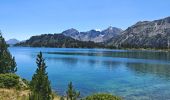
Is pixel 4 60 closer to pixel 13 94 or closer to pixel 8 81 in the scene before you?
pixel 8 81

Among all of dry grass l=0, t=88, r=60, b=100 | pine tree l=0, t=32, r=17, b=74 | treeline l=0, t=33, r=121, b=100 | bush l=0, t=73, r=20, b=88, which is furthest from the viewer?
A: pine tree l=0, t=32, r=17, b=74

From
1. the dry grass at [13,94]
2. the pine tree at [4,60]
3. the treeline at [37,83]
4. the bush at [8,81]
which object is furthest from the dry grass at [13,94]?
the pine tree at [4,60]

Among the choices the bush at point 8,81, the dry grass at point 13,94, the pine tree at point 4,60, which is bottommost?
the dry grass at point 13,94

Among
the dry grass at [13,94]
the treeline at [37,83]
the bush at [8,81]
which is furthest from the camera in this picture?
the bush at [8,81]

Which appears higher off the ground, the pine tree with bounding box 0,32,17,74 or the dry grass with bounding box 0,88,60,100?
the pine tree with bounding box 0,32,17,74

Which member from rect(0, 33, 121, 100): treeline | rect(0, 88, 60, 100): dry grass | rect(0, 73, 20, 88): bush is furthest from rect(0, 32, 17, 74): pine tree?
rect(0, 88, 60, 100): dry grass

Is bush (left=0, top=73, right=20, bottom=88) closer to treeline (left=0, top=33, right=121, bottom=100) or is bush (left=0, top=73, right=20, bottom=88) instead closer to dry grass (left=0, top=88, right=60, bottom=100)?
treeline (left=0, top=33, right=121, bottom=100)

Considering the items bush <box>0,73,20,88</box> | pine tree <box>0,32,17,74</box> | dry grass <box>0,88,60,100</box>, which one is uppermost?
pine tree <box>0,32,17,74</box>

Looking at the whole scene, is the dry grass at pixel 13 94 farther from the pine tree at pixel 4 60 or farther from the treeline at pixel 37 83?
the pine tree at pixel 4 60

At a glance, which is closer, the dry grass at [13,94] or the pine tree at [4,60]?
the dry grass at [13,94]

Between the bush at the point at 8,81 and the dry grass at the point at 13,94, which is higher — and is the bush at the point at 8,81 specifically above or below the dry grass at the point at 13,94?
above

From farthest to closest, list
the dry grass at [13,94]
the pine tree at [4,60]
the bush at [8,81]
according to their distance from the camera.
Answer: the pine tree at [4,60] → the bush at [8,81] → the dry grass at [13,94]

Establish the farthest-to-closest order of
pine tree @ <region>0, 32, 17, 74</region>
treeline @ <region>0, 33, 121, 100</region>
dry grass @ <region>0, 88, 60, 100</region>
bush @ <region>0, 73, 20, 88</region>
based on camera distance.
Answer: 1. pine tree @ <region>0, 32, 17, 74</region>
2. bush @ <region>0, 73, 20, 88</region>
3. dry grass @ <region>0, 88, 60, 100</region>
4. treeline @ <region>0, 33, 121, 100</region>

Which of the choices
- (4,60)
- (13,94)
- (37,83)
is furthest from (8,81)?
(37,83)
